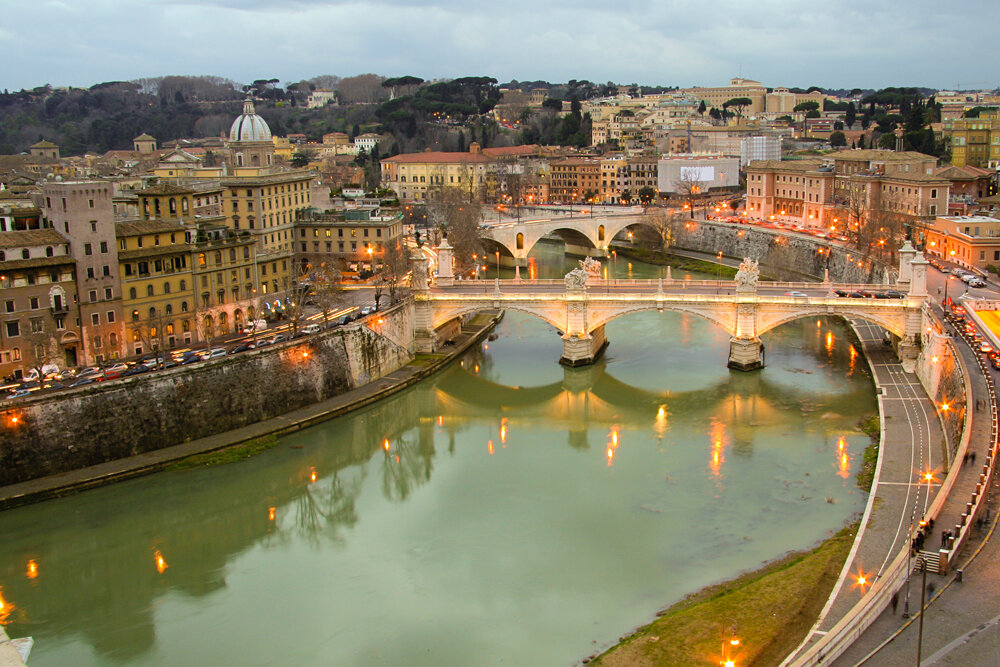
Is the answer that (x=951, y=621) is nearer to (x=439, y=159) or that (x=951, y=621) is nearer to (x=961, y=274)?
(x=961, y=274)

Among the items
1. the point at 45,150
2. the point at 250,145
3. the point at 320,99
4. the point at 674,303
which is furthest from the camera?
the point at 320,99

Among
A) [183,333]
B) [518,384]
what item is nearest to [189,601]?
[183,333]

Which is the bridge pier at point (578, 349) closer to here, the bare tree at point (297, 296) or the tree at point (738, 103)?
the bare tree at point (297, 296)

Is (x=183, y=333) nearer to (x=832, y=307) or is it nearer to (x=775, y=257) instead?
(x=832, y=307)

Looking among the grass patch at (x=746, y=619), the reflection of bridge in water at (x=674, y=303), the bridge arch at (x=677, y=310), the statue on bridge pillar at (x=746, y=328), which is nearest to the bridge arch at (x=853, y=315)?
the reflection of bridge in water at (x=674, y=303)

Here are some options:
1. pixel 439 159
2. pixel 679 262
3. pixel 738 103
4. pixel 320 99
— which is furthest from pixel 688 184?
pixel 320 99

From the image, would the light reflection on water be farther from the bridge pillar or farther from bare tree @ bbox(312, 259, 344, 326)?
bare tree @ bbox(312, 259, 344, 326)
